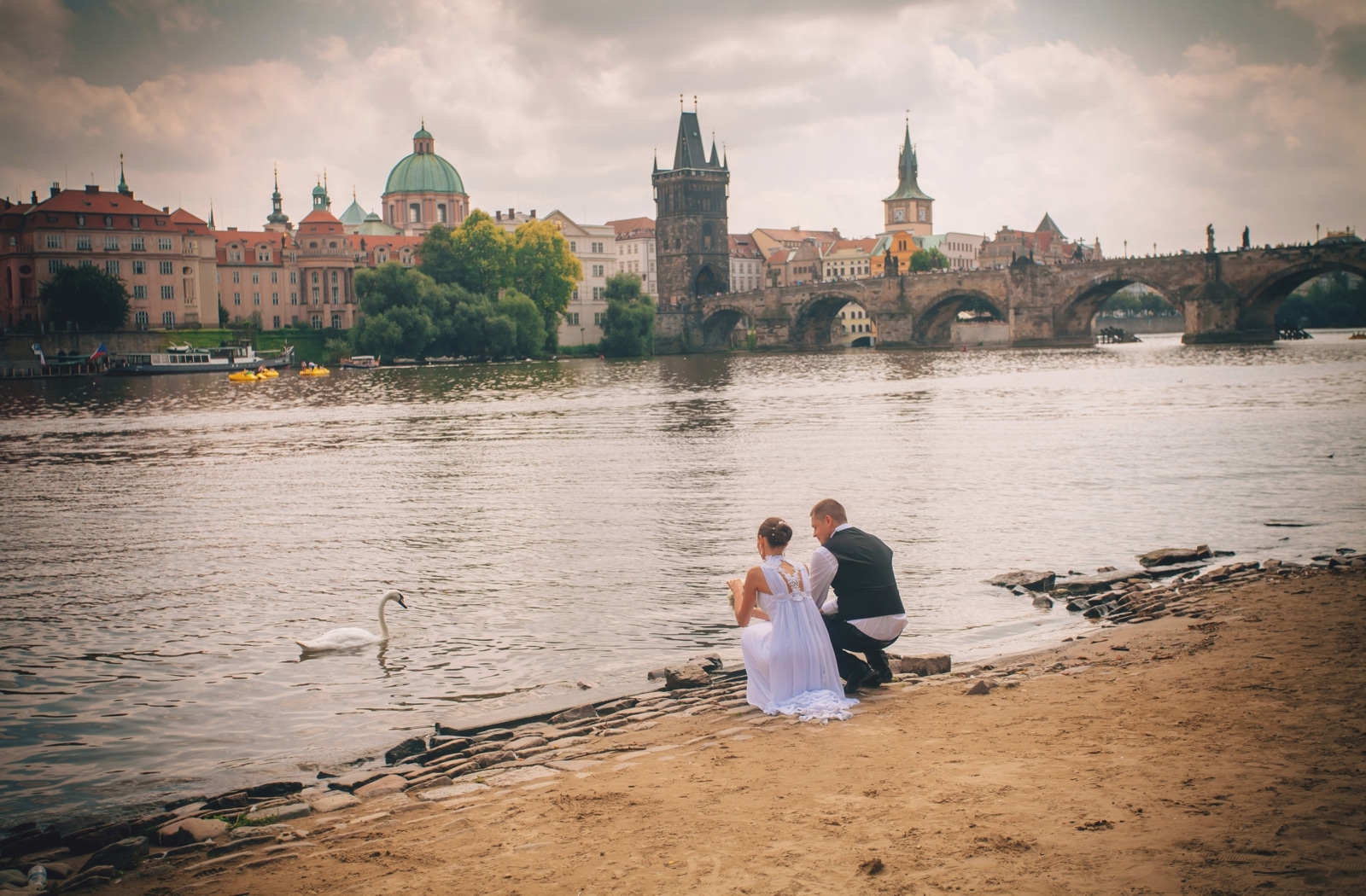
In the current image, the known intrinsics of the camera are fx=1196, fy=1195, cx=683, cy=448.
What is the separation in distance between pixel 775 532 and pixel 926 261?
504 feet

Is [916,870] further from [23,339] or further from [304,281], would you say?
[304,281]

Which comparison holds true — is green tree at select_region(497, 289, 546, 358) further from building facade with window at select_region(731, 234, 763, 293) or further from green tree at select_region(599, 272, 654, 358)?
building facade with window at select_region(731, 234, 763, 293)

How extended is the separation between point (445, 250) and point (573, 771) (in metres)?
90.2

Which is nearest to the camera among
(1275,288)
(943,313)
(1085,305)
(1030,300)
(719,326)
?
(1275,288)

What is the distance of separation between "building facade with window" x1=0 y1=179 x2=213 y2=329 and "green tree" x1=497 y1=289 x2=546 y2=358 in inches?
1212

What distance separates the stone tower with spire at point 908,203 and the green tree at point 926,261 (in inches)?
1455

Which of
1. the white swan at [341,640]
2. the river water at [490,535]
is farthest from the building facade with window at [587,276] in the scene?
the white swan at [341,640]

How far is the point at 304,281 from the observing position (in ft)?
370

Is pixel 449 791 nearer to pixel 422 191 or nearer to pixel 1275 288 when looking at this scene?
pixel 1275 288

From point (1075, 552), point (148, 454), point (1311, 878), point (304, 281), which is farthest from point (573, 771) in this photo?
point (304, 281)

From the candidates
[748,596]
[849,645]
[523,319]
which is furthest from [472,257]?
[748,596]

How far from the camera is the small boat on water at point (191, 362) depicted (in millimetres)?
87688

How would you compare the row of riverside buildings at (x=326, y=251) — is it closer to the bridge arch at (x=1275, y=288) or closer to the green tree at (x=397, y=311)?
the green tree at (x=397, y=311)

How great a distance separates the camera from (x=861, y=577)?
8266 mm
